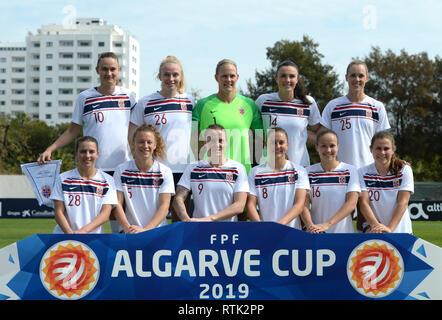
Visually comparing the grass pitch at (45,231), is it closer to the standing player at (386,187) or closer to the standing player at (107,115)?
the standing player at (107,115)

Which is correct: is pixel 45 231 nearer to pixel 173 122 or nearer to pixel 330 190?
pixel 173 122

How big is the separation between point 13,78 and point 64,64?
13486 mm

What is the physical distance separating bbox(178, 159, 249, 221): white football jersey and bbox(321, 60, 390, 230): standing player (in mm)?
1309

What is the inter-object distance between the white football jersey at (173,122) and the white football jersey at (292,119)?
83 cm

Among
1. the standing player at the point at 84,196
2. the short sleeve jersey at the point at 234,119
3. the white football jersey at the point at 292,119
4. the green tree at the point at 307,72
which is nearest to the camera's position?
the standing player at the point at 84,196

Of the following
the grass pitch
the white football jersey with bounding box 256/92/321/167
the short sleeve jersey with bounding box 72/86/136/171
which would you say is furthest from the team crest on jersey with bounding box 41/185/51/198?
the grass pitch

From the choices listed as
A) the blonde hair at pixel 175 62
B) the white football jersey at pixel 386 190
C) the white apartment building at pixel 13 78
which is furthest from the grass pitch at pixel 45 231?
the white apartment building at pixel 13 78

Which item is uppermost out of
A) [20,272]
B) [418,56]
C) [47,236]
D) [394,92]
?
[418,56]

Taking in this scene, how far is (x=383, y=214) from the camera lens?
5383mm

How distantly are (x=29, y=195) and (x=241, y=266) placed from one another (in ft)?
93.9

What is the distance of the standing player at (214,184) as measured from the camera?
523cm

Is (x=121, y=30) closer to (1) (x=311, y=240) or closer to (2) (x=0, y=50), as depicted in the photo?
(2) (x=0, y=50)

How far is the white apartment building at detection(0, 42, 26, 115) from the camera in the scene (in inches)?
4454
